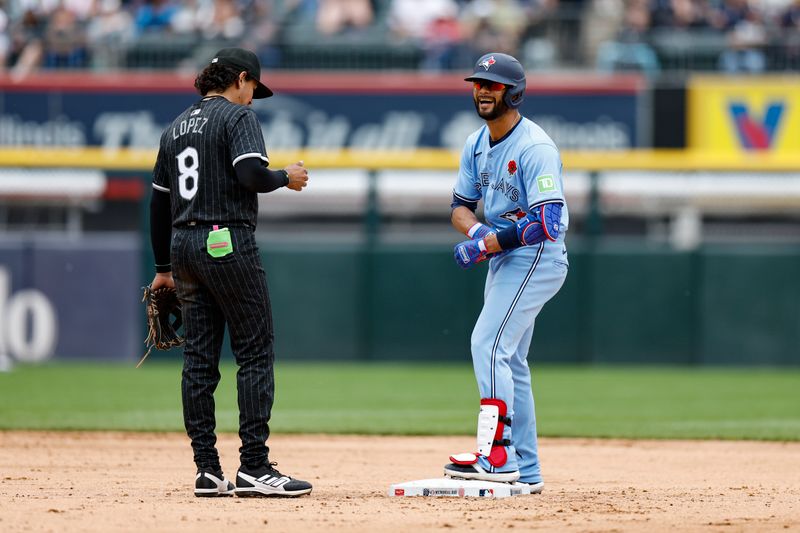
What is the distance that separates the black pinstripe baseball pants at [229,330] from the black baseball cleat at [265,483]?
2.0 inches

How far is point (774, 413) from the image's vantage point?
11648mm

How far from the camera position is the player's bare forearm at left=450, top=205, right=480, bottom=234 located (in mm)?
6824

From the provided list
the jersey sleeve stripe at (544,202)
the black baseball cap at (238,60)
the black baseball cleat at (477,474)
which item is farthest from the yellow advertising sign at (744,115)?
the black baseball cap at (238,60)

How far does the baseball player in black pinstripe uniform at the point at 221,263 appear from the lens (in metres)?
6.32

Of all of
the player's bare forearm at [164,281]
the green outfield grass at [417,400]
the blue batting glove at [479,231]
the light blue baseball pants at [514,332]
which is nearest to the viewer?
the light blue baseball pants at [514,332]

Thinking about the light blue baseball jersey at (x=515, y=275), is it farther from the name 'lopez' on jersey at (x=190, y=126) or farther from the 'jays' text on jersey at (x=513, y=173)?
the name 'lopez' on jersey at (x=190, y=126)

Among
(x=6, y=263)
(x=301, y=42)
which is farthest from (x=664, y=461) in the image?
(x=301, y=42)

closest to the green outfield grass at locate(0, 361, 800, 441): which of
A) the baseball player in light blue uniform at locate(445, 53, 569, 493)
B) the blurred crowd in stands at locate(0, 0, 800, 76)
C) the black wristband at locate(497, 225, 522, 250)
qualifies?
the baseball player in light blue uniform at locate(445, 53, 569, 493)

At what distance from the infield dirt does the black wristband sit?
1202 millimetres

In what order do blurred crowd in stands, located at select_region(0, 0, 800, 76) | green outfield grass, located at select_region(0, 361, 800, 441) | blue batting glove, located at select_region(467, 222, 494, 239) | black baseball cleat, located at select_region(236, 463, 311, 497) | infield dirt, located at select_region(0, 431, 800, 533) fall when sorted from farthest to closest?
blurred crowd in stands, located at select_region(0, 0, 800, 76)
green outfield grass, located at select_region(0, 361, 800, 441)
blue batting glove, located at select_region(467, 222, 494, 239)
black baseball cleat, located at select_region(236, 463, 311, 497)
infield dirt, located at select_region(0, 431, 800, 533)

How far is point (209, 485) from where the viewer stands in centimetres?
Answer: 639

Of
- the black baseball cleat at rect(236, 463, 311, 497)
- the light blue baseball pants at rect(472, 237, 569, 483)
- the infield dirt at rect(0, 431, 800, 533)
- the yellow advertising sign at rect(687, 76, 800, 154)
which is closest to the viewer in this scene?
the infield dirt at rect(0, 431, 800, 533)

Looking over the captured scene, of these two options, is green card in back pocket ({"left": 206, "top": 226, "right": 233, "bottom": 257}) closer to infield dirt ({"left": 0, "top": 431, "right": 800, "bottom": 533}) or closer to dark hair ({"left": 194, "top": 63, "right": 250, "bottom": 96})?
dark hair ({"left": 194, "top": 63, "right": 250, "bottom": 96})

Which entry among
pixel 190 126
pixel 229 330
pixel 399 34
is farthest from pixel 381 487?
pixel 399 34
